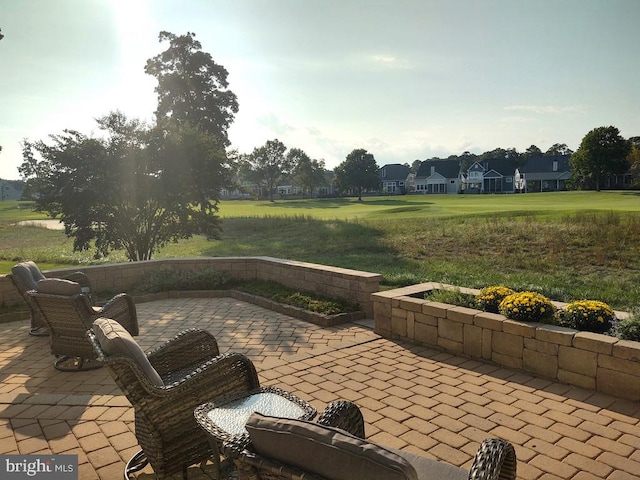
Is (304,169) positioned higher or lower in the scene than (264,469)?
higher

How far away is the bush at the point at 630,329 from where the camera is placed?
14.0ft

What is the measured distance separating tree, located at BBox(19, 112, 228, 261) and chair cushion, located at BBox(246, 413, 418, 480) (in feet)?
38.1

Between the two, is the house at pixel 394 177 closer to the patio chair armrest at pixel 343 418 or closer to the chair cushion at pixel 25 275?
the chair cushion at pixel 25 275

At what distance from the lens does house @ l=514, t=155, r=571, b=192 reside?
210 ft

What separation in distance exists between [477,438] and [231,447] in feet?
7.48

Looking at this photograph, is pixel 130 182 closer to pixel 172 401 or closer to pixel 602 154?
pixel 172 401

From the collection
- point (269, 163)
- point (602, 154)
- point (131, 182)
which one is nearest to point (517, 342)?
point (131, 182)

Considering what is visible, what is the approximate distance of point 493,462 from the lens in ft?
6.32

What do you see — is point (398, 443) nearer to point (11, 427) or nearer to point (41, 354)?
point (11, 427)

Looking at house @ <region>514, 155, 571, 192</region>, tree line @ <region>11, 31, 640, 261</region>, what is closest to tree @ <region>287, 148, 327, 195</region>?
house @ <region>514, 155, 571, 192</region>

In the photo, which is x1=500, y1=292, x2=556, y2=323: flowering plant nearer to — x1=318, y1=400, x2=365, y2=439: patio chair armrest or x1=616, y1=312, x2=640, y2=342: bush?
x1=616, y1=312, x2=640, y2=342: bush

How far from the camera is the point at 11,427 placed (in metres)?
3.84

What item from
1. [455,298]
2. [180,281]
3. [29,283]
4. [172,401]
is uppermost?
[29,283]

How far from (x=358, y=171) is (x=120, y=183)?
4971 centimetres
